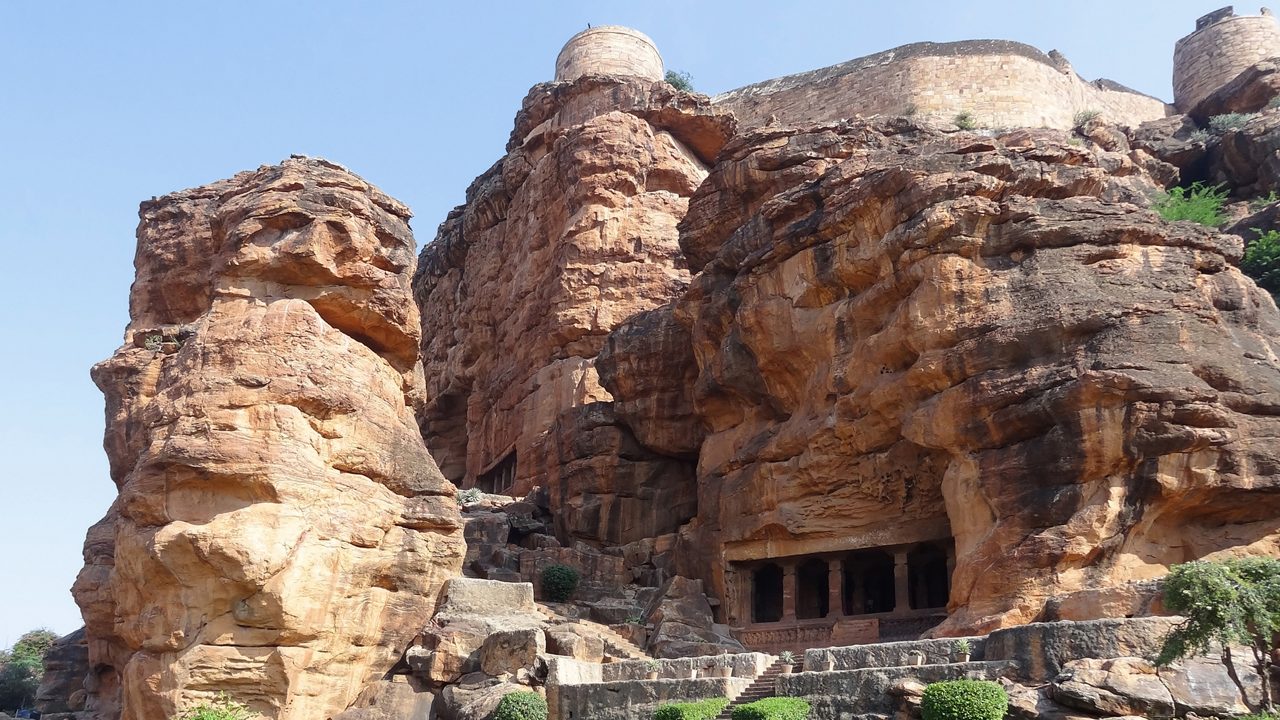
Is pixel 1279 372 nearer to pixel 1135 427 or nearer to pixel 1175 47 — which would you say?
pixel 1135 427

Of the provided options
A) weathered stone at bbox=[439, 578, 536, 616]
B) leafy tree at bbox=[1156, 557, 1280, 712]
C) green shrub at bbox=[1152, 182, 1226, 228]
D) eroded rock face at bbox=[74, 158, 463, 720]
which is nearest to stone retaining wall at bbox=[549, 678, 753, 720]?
weathered stone at bbox=[439, 578, 536, 616]

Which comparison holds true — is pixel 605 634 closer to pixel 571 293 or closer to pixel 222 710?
pixel 222 710

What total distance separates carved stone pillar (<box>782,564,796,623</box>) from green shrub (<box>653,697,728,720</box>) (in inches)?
365

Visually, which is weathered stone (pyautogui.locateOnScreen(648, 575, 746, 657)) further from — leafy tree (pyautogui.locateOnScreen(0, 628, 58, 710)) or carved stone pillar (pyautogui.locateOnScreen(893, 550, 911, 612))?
leafy tree (pyautogui.locateOnScreen(0, 628, 58, 710))

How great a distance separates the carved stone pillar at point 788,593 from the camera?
95.0 feet

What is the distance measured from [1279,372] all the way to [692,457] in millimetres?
15953

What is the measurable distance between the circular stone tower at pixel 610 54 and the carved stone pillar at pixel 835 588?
30.8 m

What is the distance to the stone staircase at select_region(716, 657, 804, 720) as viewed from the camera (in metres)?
19.5

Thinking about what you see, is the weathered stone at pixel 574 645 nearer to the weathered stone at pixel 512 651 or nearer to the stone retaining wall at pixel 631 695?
the weathered stone at pixel 512 651

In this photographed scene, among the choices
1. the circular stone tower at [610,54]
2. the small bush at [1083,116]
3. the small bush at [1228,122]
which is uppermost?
the circular stone tower at [610,54]

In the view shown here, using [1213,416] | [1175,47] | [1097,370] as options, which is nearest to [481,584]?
[1097,370]

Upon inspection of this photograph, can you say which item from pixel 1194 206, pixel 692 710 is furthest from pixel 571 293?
pixel 692 710

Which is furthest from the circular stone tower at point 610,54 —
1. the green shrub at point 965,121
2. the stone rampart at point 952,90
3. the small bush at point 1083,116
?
the small bush at point 1083,116

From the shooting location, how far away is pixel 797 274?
96.0 ft
